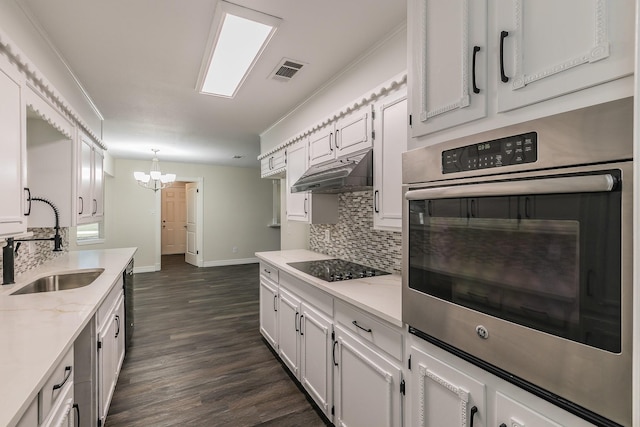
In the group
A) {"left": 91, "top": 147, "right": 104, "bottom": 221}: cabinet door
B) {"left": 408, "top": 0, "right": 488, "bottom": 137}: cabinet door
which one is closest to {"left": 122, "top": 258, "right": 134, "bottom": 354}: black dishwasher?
{"left": 91, "top": 147, "right": 104, "bottom": 221}: cabinet door

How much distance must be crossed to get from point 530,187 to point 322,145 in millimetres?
2059

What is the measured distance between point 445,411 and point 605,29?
1.24 meters

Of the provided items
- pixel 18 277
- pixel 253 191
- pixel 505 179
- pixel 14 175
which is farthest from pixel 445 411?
pixel 253 191

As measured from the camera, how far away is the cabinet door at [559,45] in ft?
2.23

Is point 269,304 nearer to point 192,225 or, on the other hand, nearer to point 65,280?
point 65,280

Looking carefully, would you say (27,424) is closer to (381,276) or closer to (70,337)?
(70,337)

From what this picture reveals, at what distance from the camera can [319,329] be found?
202 cm

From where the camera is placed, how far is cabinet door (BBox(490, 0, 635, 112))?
680 mm

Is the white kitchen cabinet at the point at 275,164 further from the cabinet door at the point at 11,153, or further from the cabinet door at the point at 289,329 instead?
the cabinet door at the point at 11,153

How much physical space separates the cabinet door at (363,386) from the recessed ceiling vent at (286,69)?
1.98 m

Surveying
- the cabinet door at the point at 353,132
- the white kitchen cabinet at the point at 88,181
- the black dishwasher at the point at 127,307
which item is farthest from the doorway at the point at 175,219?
the cabinet door at the point at 353,132

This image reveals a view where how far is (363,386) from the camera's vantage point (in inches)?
62.8

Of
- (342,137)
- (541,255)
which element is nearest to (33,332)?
(541,255)

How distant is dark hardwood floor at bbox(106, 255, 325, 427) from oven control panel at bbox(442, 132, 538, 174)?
1928mm
